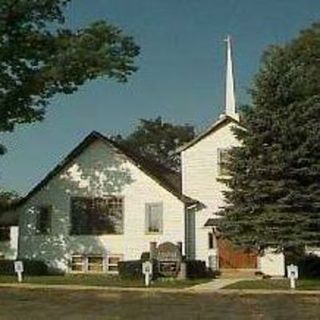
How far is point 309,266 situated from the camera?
1375 inches

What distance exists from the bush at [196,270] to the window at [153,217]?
300cm

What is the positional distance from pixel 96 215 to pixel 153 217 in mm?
2959

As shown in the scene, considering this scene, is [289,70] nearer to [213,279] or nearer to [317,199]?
[317,199]

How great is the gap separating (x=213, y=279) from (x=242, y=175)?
17.3 ft

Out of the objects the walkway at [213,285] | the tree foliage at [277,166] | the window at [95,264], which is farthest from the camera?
the window at [95,264]

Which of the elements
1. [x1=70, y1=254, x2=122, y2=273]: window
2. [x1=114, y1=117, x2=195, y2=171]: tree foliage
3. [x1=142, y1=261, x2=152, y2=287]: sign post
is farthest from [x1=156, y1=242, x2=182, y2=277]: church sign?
[x1=114, y1=117, x2=195, y2=171]: tree foliage

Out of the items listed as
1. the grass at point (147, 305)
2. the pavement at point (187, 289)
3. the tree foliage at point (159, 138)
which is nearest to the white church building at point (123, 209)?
the pavement at point (187, 289)

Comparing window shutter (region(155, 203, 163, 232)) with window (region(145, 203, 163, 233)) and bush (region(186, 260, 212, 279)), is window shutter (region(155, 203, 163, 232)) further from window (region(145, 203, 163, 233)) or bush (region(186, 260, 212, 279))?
bush (region(186, 260, 212, 279))

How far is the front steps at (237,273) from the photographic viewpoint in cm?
3728

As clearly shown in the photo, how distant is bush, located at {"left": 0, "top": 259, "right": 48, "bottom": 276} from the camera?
38.7 m

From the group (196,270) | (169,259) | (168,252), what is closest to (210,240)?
(196,270)

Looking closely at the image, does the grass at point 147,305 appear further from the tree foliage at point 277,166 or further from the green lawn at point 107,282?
the tree foliage at point 277,166

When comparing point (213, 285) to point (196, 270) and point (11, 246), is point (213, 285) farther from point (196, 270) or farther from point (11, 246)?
point (11, 246)

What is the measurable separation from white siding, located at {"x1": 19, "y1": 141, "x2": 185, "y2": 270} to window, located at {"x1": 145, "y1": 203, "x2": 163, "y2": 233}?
21 cm
